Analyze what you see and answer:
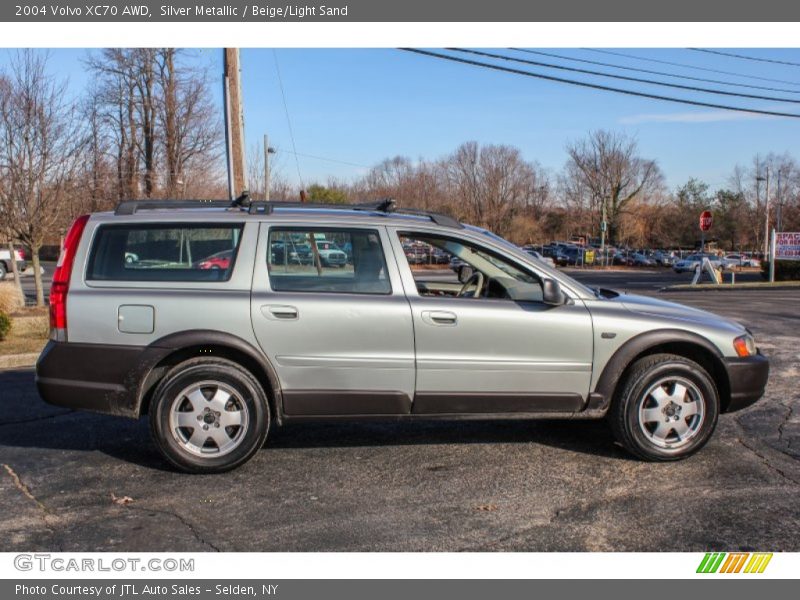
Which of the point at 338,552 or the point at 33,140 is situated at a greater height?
the point at 33,140

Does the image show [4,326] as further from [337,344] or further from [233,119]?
[337,344]

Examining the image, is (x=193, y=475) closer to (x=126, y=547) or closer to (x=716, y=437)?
(x=126, y=547)

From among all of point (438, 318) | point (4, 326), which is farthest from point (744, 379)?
point (4, 326)

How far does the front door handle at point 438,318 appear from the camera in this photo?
16.0 ft

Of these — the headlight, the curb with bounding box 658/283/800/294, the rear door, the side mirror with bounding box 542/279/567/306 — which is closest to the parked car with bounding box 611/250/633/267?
the curb with bounding box 658/283/800/294

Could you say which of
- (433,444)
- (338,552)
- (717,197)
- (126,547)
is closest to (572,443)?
(433,444)

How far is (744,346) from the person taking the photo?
17.1 feet

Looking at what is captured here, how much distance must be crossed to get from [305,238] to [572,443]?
255 centimetres

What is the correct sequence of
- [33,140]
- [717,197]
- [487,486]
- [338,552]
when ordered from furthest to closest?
1. [717,197]
2. [33,140]
3. [487,486]
4. [338,552]

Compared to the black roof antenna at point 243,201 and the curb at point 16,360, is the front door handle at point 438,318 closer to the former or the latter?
the black roof antenna at point 243,201

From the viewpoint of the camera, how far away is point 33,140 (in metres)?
14.5

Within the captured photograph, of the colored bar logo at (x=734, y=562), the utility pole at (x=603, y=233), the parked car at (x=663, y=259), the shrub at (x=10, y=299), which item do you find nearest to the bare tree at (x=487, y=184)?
the utility pole at (x=603, y=233)

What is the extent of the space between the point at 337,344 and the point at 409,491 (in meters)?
1.06

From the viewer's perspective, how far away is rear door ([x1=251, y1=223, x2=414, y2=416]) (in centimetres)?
484
